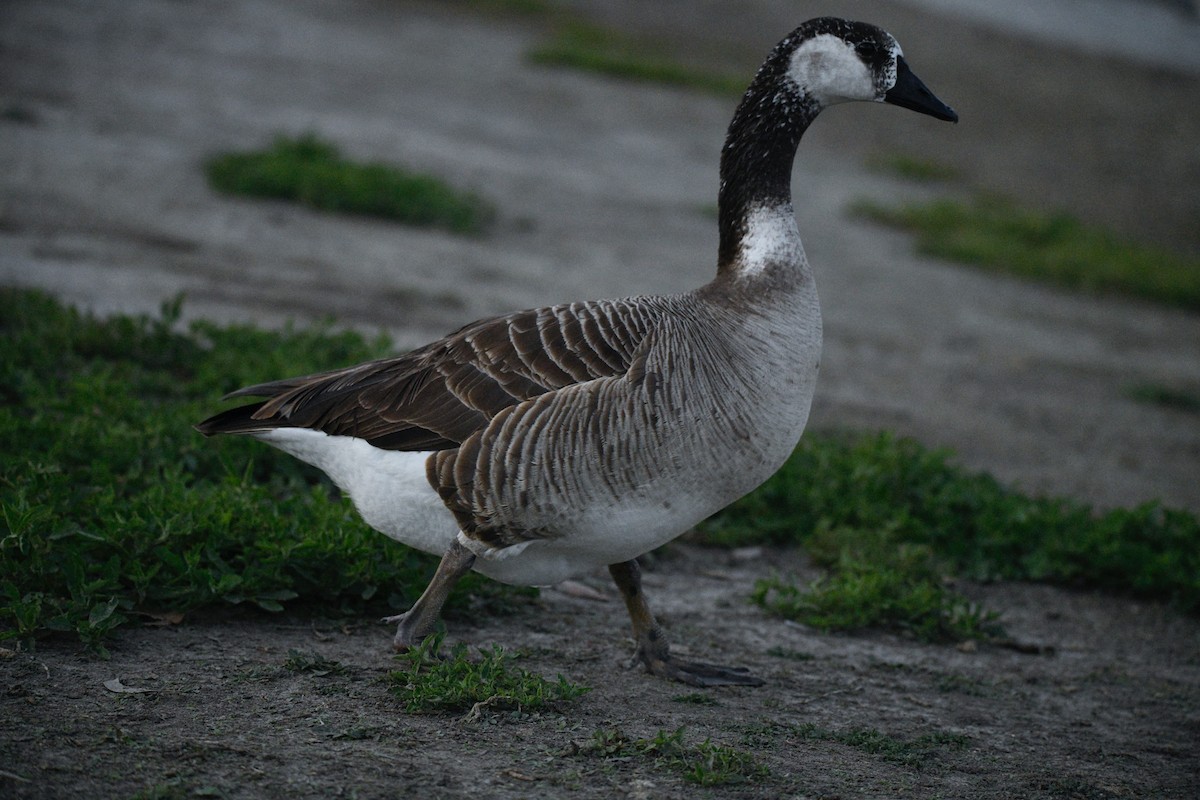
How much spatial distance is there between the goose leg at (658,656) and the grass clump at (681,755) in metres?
0.70

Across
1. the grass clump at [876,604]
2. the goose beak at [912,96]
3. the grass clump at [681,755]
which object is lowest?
the grass clump at [681,755]

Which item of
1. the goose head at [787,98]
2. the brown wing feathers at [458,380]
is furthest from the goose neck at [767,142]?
the brown wing feathers at [458,380]

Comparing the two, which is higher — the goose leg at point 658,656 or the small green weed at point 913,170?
the small green weed at point 913,170

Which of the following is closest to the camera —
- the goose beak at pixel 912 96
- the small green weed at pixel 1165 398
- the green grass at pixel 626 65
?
the goose beak at pixel 912 96

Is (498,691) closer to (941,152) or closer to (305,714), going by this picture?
(305,714)

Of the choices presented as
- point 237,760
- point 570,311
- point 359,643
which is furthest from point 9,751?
point 570,311

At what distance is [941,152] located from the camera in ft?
55.6

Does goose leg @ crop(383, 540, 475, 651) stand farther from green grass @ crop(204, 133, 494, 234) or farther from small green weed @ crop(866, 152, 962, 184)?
small green weed @ crop(866, 152, 962, 184)

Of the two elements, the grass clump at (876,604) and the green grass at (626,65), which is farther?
the green grass at (626,65)

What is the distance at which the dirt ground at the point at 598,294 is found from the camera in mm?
3848

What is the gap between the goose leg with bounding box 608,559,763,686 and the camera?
15.2ft

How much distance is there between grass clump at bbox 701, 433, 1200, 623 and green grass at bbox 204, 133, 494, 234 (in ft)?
16.1

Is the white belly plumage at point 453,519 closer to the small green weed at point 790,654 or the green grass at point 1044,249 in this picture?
the small green weed at point 790,654

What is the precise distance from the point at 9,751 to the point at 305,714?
0.86m
